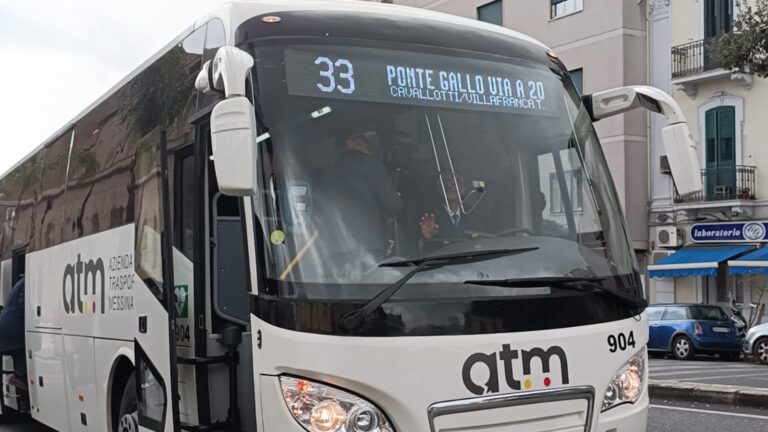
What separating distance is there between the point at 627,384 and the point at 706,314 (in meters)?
18.4

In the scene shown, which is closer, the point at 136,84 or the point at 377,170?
the point at 377,170

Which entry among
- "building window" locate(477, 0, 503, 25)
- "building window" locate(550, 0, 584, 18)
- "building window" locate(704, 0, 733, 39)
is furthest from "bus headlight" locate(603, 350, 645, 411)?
"building window" locate(477, 0, 503, 25)

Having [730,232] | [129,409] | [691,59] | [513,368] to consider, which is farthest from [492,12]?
[513,368]

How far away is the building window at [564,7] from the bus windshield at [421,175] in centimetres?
2594

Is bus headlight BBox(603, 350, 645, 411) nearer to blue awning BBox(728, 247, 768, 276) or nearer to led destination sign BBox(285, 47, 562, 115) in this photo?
led destination sign BBox(285, 47, 562, 115)

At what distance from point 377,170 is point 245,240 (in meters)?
0.73

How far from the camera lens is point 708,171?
26953 millimetres

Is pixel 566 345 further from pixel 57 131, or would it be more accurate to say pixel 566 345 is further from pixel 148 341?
pixel 57 131

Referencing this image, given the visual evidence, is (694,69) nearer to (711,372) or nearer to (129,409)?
(711,372)

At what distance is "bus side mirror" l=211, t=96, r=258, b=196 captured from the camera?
3.92 metres

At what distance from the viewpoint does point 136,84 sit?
21.4 ft

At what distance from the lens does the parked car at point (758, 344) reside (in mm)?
19734

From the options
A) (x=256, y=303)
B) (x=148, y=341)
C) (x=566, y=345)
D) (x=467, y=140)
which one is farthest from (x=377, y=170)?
(x=148, y=341)

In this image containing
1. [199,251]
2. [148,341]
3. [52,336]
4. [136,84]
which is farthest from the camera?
[52,336]
